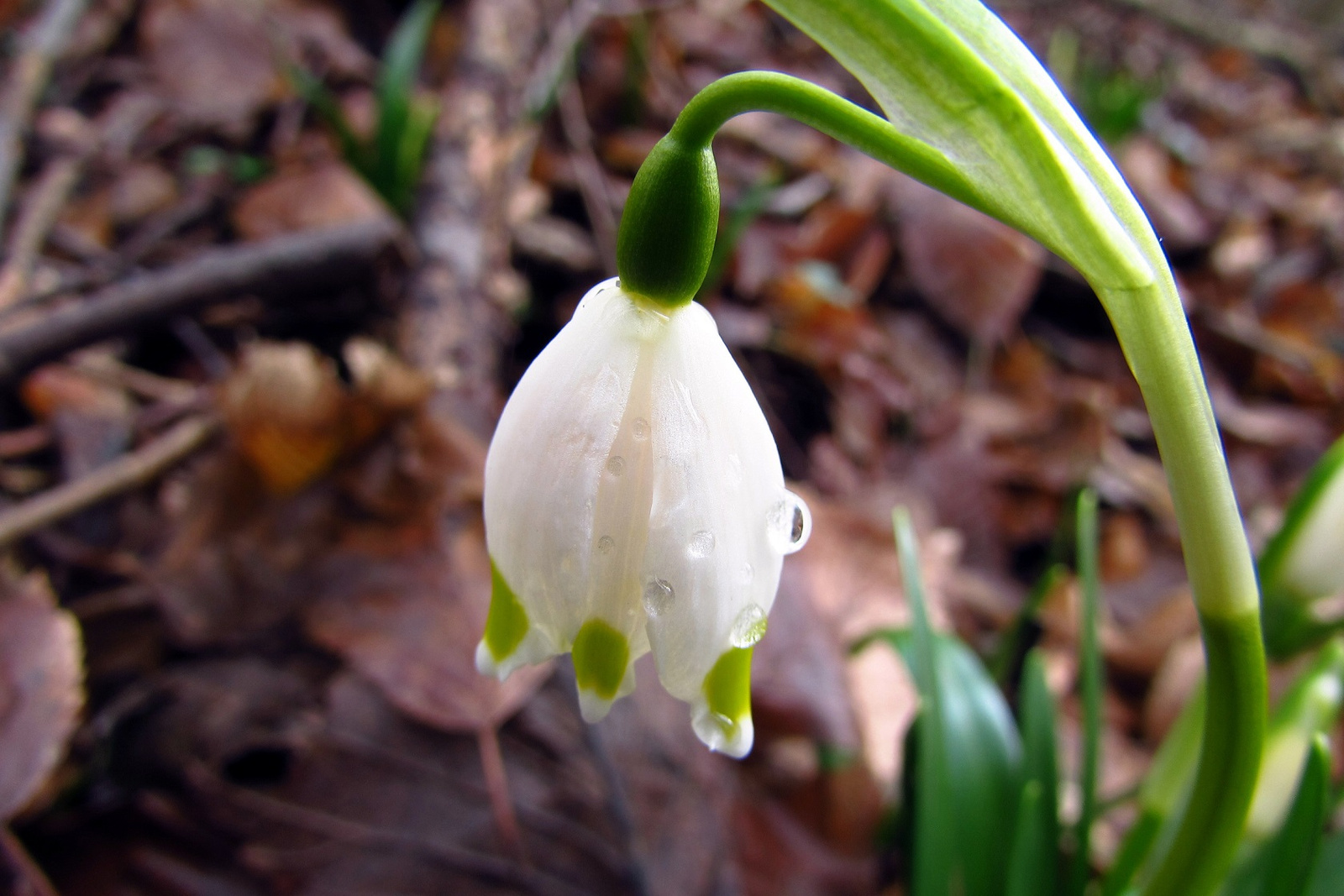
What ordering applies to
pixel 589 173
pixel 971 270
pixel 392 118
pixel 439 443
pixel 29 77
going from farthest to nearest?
pixel 971 270 → pixel 589 173 → pixel 392 118 → pixel 29 77 → pixel 439 443

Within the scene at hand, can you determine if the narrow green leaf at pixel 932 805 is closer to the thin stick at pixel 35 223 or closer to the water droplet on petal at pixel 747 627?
the water droplet on petal at pixel 747 627

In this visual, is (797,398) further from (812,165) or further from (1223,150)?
(1223,150)

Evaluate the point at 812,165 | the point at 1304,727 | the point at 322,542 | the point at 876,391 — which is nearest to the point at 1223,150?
the point at 812,165

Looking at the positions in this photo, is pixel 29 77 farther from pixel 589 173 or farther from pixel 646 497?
pixel 646 497

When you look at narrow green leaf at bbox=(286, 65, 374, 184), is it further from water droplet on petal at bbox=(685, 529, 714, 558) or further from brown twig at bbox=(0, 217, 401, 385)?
water droplet on petal at bbox=(685, 529, 714, 558)

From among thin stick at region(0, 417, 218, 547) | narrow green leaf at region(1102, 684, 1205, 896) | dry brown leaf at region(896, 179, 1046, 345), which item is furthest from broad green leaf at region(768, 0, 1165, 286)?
dry brown leaf at region(896, 179, 1046, 345)

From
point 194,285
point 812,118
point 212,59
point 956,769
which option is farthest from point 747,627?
point 212,59
